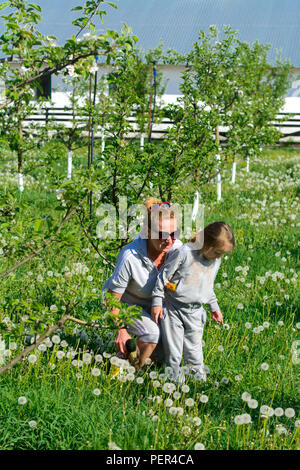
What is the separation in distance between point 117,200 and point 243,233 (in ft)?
9.65

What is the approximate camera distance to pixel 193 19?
24.2 meters

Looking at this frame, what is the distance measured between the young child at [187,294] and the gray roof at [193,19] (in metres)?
20.2

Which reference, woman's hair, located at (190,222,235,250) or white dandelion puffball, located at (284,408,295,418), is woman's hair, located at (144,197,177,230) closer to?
woman's hair, located at (190,222,235,250)

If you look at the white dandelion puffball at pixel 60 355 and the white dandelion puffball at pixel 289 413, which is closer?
the white dandelion puffball at pixel 289 413

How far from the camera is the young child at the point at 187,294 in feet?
11.2

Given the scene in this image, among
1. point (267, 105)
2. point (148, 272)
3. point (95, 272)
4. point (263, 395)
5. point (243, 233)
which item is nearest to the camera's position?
point (263, 395)

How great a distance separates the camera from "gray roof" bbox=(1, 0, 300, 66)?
75.9 ft

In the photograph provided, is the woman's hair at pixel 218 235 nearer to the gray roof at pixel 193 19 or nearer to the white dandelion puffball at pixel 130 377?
the white dandelion puffball at pixel 130 377

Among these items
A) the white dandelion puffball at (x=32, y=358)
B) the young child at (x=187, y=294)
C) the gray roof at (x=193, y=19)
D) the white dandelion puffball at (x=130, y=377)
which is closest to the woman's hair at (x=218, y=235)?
the young child at (x=187, y=294)

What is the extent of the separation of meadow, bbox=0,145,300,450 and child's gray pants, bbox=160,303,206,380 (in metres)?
0.13

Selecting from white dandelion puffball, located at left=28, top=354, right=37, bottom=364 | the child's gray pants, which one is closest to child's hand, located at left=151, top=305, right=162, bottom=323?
the child's gray pants
